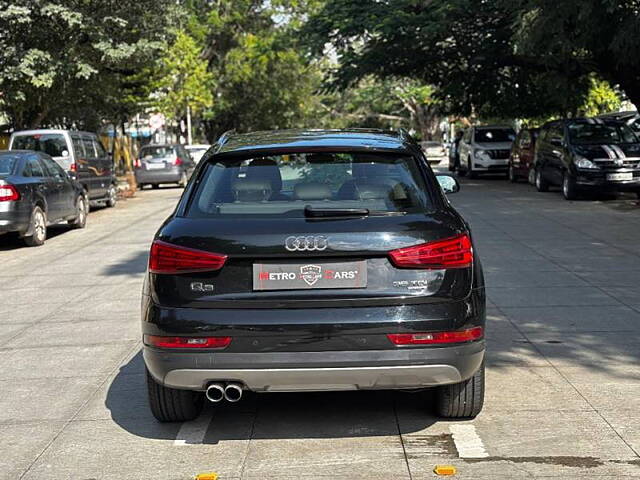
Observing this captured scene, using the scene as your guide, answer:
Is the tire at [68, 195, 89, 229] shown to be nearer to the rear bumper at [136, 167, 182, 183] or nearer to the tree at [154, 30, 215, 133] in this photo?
the rear bumper at [136, 167, 182, 183]

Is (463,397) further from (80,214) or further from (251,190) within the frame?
(80,214)

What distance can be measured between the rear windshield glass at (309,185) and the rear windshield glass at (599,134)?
16523 millimetres

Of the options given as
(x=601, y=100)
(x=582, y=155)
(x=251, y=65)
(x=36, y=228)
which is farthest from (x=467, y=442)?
(x=251, y=65)

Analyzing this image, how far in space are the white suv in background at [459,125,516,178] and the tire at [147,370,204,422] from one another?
1007 inches

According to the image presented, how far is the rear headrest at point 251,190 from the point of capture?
17.5 ft

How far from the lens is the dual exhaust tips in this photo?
4.95 m

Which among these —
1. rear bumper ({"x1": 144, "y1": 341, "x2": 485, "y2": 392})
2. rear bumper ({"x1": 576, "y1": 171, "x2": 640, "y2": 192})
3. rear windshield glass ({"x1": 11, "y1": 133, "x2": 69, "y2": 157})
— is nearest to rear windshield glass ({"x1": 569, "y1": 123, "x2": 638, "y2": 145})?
rear bumper ({"x1": 576, "y1": 171, "x2": 640, "y2": 192})

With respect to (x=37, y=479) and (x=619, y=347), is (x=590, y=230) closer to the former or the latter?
(x=619, y=347)

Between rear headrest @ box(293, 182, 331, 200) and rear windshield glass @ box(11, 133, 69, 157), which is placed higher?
rear headrest @ box(293, 182, 331, 200)

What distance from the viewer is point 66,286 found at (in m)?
11.2

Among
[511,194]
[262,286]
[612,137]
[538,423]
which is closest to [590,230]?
[612,137]

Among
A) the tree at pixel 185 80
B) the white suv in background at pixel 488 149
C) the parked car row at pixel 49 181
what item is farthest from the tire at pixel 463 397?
the tree at pixel 185 80

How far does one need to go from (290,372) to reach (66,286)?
22.6 feet

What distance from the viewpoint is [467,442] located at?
5.11 metres
